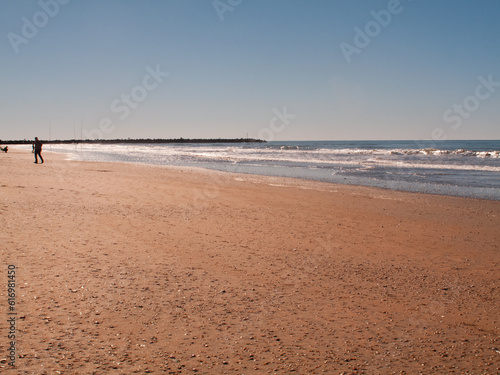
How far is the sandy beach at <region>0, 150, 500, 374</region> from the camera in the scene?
11.0 ft

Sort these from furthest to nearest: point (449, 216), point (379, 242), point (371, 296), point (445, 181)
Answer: point (445, 181) < point (449, 216) < point (379, 242) < point (371, 296)

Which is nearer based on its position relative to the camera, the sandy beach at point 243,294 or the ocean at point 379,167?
the sandy beach at point 243,294

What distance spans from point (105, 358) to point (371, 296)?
3.02 metres

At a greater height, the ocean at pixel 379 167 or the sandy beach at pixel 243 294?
the ocean at pixel 379 167

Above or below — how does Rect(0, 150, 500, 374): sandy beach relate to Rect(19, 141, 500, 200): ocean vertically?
below

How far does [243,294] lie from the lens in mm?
4664

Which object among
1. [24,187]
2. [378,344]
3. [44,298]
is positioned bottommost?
[378,344]

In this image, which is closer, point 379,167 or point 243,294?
point 243,294

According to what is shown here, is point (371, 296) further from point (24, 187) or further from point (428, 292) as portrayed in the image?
point (24, 187)

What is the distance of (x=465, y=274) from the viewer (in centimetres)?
566

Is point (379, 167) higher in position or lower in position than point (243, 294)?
higher

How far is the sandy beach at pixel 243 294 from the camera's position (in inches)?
132

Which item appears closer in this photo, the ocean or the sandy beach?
the sandy beach

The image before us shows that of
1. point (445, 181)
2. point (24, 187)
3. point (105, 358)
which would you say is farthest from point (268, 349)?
point (445, 181)
